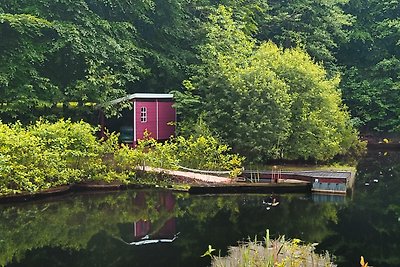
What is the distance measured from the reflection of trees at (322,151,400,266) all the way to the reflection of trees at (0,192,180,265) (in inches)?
186

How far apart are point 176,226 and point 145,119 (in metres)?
9.88

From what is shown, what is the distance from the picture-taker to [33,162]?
15203 mm

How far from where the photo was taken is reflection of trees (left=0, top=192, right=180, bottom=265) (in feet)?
35.9

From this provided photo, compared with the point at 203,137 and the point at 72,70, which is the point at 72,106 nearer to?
the point at 72,70

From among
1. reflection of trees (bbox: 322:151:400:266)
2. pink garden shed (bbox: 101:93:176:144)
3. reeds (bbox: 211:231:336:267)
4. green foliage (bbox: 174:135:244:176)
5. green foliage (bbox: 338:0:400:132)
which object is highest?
green foliage (bbox: 338:0:400:132)

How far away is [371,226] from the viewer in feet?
41.7

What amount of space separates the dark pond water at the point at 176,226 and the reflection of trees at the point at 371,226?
2 cm

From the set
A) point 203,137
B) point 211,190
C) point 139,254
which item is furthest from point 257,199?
point 139,254

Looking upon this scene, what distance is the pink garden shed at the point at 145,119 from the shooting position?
21375mm

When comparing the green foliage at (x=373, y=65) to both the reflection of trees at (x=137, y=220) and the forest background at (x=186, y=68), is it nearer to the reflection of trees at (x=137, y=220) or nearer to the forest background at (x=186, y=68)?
the forest background at (x=186, y=68)

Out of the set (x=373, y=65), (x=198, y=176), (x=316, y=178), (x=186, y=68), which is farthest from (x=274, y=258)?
(x=373, y=65)

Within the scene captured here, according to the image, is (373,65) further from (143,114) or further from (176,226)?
(176,226)

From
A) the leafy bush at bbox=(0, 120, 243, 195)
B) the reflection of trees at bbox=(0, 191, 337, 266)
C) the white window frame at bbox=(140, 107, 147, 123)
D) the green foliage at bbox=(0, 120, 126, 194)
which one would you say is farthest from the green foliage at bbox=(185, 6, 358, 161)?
the green foliage at bbox=(0, 120, 126, 194)

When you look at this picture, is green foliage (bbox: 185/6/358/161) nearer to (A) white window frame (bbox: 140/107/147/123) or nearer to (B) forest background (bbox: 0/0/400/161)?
(B) forest background (bbox: 0/0/400/161)
